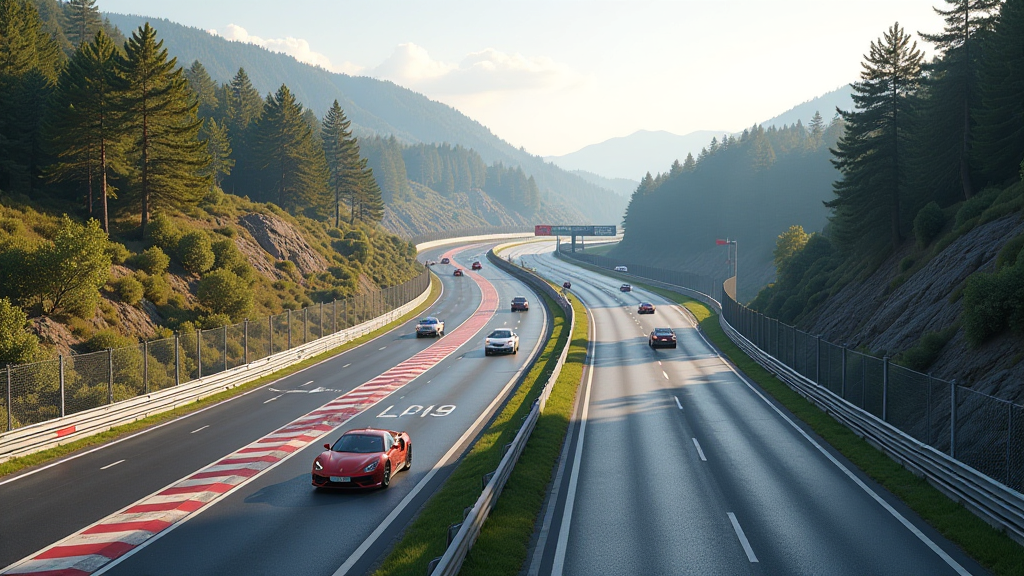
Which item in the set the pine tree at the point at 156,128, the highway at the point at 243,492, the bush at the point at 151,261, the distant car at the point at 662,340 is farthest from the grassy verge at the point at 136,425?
the distant car at the point at 662,340

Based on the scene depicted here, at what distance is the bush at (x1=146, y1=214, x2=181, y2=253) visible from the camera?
47250mm

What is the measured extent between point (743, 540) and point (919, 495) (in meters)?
5.58

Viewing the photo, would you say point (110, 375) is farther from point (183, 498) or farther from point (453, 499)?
point (453, 499)

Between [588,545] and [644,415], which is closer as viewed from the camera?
[588,545]

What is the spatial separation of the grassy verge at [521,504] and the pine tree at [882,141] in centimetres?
2909

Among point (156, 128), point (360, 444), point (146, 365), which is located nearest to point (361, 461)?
point (360, 444)

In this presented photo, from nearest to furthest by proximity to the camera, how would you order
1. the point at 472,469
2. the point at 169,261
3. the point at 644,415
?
the point at 472,469 < the point at 644,415 < the point at 169,261

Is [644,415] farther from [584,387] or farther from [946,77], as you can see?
[946,77]

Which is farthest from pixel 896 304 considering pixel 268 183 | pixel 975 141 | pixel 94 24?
pixel 94 24

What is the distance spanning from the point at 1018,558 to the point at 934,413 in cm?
992

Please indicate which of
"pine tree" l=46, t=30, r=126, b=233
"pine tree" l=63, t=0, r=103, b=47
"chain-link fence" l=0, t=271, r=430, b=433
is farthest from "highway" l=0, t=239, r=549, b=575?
"pine tree" l=63, t=0, r=103, b=47

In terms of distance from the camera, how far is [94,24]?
11869 centimetres

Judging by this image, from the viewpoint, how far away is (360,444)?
1880 cm

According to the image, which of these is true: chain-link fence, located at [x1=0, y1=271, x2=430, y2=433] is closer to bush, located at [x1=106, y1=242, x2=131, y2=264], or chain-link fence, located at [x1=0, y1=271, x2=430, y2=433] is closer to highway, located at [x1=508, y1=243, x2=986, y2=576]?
bush, located at [x1=106, y1=242, x2=131, y2=264]
